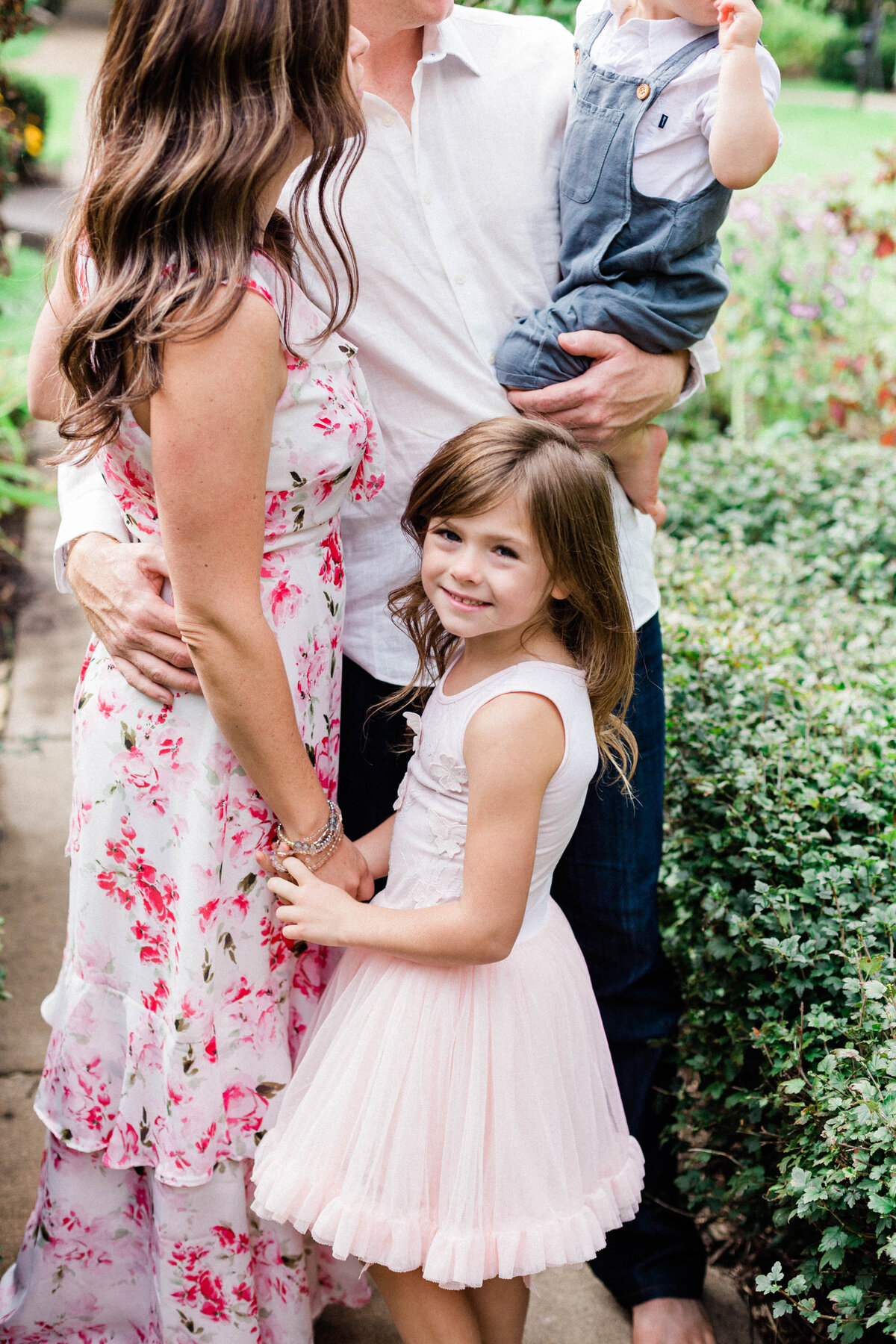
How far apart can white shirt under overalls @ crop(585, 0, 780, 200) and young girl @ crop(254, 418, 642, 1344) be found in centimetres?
51

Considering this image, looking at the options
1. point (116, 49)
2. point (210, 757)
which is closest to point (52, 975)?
point (210, 757)

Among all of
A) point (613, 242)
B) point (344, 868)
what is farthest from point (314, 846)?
point (613, 242)

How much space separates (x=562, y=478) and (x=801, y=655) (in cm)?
129

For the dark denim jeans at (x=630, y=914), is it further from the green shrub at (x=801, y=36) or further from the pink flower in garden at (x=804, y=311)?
the green shrub at (x=801, y=36)

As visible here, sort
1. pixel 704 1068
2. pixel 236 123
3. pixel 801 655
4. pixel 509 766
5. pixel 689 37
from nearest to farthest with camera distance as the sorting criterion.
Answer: pixel 236 123 → pixel 509 766 → pixel 689 37 → pixel 704 1068 → pixel 801 655

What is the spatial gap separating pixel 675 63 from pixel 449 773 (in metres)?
1.11

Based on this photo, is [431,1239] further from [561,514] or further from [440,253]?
[440,253]

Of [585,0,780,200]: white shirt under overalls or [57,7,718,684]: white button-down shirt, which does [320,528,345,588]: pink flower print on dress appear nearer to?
[57,7,718,684]: white button-down shirt

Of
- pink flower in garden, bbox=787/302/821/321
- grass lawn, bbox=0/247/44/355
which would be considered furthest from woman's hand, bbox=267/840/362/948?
pink flower in garden, bbox=787/302/821/321

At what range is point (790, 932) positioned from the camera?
1.87m

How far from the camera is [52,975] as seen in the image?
2883 millimetres

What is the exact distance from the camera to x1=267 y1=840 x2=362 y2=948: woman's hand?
155cm

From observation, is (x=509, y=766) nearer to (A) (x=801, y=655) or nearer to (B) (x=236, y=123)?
(B) (x=236, y=123)

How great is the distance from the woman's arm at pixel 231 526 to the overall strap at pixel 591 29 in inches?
33.0
